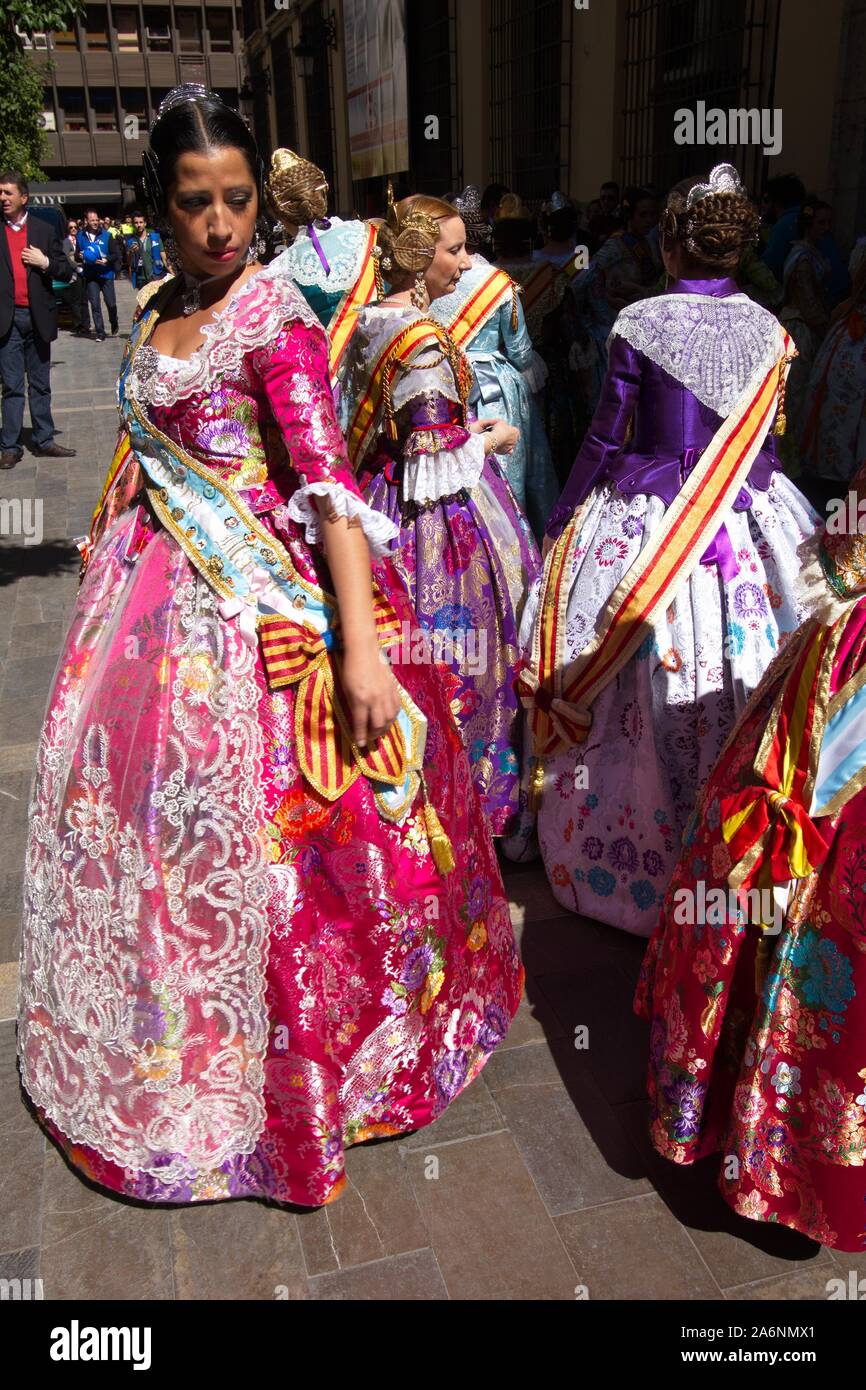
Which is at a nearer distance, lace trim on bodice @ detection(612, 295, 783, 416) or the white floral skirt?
lace trim on bodice @ detection(612, 295, 783, 416)

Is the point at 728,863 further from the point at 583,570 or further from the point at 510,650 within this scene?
the point at 510,650

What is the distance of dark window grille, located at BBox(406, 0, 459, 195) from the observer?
16.0m

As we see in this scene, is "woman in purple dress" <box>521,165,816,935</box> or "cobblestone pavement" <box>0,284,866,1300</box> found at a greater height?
"woman in purple dress" <box>521,165,816,935</box>

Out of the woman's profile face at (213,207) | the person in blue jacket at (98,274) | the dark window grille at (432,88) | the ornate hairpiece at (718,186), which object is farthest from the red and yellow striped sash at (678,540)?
the person in blue jacket at (98,274)

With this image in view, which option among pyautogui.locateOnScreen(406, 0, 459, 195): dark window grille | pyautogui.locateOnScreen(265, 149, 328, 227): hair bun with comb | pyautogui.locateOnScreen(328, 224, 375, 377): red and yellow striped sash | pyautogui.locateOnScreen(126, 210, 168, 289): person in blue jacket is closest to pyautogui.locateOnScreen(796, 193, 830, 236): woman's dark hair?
pyautogui.locateOnScreen(265, 149, 328, 227): hair bun with comb

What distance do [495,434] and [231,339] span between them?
1.70m

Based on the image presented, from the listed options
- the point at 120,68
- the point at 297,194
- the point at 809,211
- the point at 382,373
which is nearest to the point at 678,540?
the point at 382,373

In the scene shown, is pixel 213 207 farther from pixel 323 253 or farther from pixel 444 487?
pixel 323 253

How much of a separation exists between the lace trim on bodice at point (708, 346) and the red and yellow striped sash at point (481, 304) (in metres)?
1.75

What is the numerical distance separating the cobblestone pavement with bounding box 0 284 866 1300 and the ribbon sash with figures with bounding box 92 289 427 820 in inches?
36.9

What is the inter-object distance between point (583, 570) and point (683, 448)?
0.44 meters

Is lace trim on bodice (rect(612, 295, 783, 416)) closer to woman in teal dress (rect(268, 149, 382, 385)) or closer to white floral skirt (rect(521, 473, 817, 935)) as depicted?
white floral skirt (rect(521, 473, 817, 935))

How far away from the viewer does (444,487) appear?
3.36 metres

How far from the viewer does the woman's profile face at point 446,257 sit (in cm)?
352
